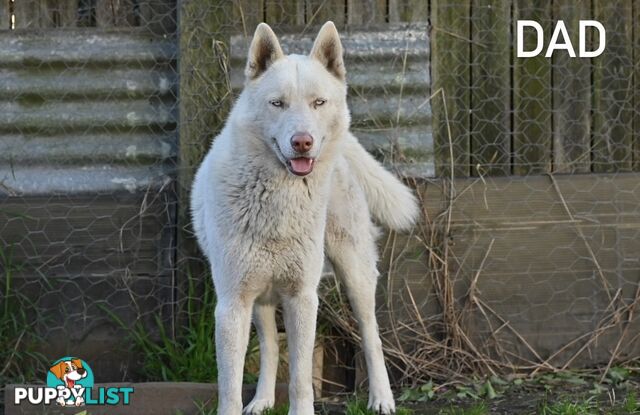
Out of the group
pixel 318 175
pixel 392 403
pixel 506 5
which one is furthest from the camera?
pixel 506 5

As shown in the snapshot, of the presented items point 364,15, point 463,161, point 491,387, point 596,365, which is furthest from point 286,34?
point 596,365

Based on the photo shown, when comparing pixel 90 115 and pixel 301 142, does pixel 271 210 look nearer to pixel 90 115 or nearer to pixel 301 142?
pixel 301 142

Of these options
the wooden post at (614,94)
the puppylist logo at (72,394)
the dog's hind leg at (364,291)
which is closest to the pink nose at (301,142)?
the dog's hind leg at (364,291)

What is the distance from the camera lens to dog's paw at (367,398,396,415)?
4340mm

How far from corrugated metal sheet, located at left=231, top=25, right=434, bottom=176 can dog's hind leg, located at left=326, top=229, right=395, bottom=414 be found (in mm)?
694

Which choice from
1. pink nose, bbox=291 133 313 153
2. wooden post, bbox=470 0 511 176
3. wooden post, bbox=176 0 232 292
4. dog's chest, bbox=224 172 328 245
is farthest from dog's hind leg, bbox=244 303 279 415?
wooden post, bbox=470 0 511 176

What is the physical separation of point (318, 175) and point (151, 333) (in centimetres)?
150

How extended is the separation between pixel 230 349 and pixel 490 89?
2.09 meters

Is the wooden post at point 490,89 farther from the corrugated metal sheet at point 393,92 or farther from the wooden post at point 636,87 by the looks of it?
the wooden post at point 636,87

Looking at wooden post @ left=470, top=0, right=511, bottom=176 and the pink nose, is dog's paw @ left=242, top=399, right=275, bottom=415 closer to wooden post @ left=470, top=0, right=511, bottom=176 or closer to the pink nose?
the pink nose

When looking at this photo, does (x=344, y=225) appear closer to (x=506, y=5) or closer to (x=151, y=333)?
(x=151, y=333)

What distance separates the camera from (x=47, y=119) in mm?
4883

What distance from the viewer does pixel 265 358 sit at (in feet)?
14.2

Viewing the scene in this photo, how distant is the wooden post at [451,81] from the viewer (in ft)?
16.5
